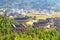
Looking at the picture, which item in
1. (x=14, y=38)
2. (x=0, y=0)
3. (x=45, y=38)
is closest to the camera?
(x=14, y=38)

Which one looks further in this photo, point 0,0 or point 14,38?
point 0,0

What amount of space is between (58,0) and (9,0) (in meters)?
10.4

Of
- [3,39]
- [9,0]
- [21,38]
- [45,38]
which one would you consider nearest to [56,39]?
[45,38]

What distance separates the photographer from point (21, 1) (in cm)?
4075

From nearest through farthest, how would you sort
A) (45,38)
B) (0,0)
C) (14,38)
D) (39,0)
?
1. (14,38)
2. (45,38)
3. (0,0)
4. (39,0)

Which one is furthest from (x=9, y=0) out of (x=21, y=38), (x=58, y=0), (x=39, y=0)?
(x=21, y=38)

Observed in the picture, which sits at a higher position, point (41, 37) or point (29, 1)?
point (41, 37)

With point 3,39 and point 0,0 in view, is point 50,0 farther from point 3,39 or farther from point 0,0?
point 3,39

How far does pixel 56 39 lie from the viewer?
39.8ft

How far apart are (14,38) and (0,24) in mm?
3214

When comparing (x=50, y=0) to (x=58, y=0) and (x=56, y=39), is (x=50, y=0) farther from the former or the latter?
(x=56, y=39)

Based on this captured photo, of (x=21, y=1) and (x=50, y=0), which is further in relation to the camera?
(x=50, y=0)

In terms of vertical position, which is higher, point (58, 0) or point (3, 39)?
point (3, 39)

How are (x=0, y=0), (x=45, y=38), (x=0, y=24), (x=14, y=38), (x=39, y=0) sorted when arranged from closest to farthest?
(x=14, y=38) < (x=45, y=38) < (x=0, y=24) < (x=0, y=0) < (x=39, y=0)
